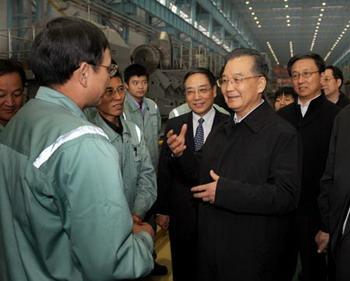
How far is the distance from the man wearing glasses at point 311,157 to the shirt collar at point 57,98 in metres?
1.93

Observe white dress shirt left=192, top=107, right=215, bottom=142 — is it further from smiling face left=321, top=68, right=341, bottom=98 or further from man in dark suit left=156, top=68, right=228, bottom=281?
smiling face left=321, top=68, right=341, bottom=98

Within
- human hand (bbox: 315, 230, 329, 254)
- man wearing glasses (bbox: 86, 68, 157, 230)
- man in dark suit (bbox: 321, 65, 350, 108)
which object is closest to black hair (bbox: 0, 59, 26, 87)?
man wearing glasses (bbox: 86, 68, 157, 230)

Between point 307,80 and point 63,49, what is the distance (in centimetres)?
216

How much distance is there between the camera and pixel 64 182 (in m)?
1.10

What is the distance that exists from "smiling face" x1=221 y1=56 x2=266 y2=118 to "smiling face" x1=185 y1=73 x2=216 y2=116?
895 millimetres

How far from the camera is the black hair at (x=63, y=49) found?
47.7 inches

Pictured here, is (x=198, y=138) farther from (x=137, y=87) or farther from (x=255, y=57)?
(x=137, y=87)

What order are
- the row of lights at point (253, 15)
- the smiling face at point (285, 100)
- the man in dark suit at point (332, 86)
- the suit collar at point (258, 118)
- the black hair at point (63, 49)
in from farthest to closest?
the row of lights at point (253, 15) < the smiling face at point (285, 100) < the man in dark suit at point (332, 86) < the suit collar at point (258, 118) < the black hair at point (63, 49)

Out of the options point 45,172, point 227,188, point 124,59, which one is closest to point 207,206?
point 227,188

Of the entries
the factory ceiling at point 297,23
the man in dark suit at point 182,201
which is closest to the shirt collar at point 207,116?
the man in dark suit at point 182,201

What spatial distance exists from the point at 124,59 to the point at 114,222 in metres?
5.54

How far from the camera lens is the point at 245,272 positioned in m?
1.83

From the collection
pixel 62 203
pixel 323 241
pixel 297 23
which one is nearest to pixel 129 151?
pixel 62 203

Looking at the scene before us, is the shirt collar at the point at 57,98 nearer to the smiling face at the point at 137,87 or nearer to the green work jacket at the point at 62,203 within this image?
the green work jacket at the point at 62,203
